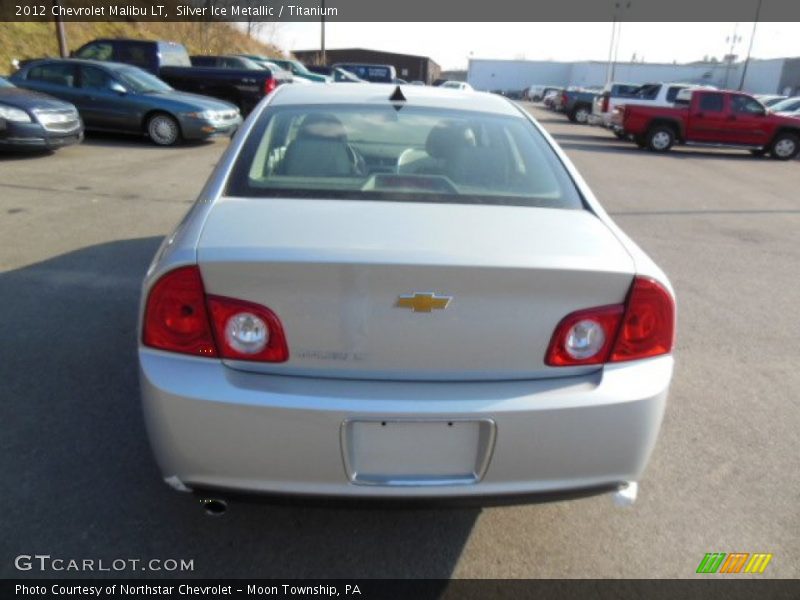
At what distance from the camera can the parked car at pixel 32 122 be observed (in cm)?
917

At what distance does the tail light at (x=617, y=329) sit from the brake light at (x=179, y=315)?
1.08 meters

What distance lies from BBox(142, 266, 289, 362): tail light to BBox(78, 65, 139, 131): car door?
1167 centimetres

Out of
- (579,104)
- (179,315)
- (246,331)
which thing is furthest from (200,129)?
(579,104)

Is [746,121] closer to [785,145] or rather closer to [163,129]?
[785,145]

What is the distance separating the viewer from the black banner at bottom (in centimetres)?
213

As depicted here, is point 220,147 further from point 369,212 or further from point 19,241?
point 369,212

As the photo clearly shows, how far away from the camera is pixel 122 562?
2.24 m

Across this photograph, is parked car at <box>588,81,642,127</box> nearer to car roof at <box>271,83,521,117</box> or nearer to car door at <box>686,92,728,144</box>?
car door at <box>686,92,728,144</box>

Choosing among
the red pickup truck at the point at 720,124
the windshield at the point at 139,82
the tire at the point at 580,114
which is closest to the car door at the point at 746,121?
the red pickup truck at the point at 720,124

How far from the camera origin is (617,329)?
1980 mm

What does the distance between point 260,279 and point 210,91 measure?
15904mm

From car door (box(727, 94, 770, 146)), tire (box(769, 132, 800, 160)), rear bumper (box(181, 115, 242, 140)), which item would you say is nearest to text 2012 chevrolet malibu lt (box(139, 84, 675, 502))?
rear bumper (box(181, 115, 242, 140))

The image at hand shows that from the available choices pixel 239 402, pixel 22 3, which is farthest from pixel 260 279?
pixel 22 3

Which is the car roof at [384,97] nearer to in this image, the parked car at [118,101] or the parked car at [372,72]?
the parked car at [118,101]
